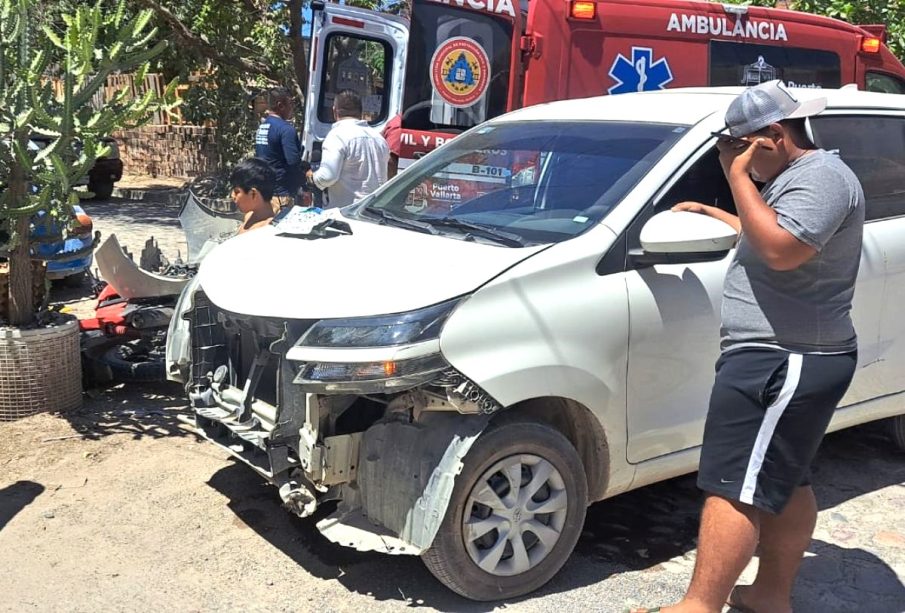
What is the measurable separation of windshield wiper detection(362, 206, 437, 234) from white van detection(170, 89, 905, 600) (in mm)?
19

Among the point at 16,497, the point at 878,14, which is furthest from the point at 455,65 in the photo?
the point at 878,14

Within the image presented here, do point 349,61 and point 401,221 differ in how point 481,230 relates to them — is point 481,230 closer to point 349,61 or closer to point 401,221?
point 401,221

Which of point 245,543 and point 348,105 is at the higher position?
point 348,105

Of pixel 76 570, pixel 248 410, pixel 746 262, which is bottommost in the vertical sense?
pixel 76 570

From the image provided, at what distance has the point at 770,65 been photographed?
28.0ft

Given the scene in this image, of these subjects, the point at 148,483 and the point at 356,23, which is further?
the point at 356,23

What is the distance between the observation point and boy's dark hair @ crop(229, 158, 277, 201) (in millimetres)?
5785

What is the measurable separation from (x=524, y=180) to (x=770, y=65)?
204 inches

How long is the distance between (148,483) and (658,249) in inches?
106

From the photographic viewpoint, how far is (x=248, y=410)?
3855 mm

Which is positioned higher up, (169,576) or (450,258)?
(450,258)

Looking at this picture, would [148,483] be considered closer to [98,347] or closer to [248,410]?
[248,410]

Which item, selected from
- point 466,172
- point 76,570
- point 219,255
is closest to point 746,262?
point 466,172

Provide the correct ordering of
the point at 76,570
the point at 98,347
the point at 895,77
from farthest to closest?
the point at 895,77 → the point at 98,347 → the point at 76,570
